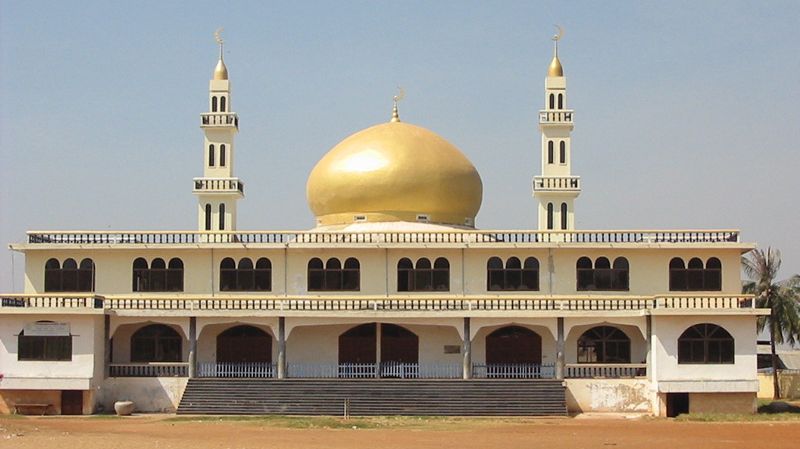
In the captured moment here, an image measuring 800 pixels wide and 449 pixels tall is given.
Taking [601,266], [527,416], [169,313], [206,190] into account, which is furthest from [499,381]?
[206,190]

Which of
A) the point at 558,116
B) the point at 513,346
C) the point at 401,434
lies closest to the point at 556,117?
the point at 558,116

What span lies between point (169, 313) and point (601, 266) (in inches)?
575

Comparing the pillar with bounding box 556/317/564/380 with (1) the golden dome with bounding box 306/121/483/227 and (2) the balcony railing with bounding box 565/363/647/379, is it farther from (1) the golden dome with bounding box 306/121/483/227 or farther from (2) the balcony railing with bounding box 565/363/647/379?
(1) the golden dome with bounding box 306/121/483/227

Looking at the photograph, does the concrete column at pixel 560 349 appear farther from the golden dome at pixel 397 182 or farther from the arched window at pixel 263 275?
the arched window at pixel 263 275

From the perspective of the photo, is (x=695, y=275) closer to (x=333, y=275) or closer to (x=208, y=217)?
(x=333, y=275)

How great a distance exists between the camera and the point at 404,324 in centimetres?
4256

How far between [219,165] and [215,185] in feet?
2.96

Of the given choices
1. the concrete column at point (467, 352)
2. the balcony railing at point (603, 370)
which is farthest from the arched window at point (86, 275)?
the balcony railing at point (603, 370)

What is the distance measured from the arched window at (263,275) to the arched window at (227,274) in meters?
0.80

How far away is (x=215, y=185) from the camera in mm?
47281

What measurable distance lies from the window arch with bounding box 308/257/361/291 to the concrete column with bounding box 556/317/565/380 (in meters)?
7.24

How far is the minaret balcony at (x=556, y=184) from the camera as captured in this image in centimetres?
4606

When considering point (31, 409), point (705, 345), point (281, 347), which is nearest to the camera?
point (705, 345)

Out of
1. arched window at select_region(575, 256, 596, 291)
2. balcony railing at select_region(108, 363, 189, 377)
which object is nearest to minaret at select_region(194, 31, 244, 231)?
balcony railing at select_region(108, 363, 189, 377)
